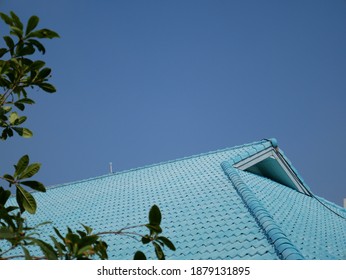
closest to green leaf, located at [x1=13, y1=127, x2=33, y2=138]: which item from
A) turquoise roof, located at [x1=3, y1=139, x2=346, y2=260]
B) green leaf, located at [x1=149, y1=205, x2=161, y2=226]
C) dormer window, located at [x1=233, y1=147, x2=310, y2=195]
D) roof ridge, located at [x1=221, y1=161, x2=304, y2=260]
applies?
green leaf, located at [x1=149, y1=205, x2=161, y2=226]

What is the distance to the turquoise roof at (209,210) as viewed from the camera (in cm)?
456

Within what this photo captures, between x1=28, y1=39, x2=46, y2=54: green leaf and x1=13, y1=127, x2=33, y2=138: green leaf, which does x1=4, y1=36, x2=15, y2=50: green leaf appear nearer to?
x1=28, y1=39, x2=46, y2=54: green leaf

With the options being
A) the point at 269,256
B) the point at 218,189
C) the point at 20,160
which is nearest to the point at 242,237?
the point at 269,256

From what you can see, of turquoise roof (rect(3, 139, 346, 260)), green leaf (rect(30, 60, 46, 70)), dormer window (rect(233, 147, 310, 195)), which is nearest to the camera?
green leaf (rect(30, 60, 46, 70))

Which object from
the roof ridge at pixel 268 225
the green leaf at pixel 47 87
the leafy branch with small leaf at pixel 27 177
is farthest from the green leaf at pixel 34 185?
the roof ridge at pixel 268 225

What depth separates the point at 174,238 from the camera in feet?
16.7

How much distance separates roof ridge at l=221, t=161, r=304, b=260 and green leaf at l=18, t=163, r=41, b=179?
2920 mm

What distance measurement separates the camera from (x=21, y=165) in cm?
201

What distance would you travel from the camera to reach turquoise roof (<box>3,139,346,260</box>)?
4562 millimetres

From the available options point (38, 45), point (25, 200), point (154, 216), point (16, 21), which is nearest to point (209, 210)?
point (154, 216)

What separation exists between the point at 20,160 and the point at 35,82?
60cm

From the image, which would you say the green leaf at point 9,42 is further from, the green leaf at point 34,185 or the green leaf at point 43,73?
the green leaf at point 34,185

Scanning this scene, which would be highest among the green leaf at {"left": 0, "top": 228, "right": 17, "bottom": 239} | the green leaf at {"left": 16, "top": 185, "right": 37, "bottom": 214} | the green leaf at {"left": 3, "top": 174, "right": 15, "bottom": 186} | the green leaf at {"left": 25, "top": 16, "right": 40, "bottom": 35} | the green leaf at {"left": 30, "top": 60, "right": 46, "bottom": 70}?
the green leaf at {"left": 25, "top": 16, "right": 40, "bottom": 35}

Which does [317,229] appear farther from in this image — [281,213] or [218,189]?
[218,189]
